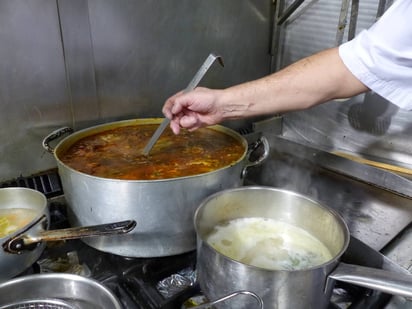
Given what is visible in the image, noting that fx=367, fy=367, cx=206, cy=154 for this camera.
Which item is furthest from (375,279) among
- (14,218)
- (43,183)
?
(43,183)

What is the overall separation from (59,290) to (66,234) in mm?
99

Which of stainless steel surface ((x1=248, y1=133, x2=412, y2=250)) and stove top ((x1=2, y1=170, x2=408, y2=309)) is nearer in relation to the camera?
stove top ((x1=2, y1=170, x2=408, y2=309))

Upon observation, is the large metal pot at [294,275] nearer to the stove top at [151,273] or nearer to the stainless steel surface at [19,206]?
the stove top at [151,273]

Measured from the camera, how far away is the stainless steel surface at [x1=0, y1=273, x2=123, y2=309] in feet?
2.07

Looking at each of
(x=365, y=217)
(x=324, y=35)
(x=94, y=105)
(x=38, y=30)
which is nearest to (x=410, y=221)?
(x=365, y=217)

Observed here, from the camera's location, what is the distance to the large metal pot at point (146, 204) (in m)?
0.70

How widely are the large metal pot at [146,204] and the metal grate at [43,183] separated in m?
0.20

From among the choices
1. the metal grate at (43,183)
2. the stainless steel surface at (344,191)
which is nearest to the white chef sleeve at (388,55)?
the stainless steel surface at (344,191)

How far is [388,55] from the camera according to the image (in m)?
0.64

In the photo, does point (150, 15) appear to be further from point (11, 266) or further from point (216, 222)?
point (11, 266)

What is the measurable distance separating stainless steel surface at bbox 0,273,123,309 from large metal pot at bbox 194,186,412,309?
7.1 inches

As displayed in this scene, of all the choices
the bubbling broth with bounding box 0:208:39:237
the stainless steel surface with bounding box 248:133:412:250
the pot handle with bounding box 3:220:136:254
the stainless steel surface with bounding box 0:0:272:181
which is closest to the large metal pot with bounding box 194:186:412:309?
the pot handle with bounding box 3:220:136:254

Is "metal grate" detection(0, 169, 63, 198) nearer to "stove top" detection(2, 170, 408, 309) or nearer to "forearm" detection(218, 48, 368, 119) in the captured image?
"stove top" detection(2, 170, 408, 309)

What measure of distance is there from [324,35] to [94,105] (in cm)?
82
